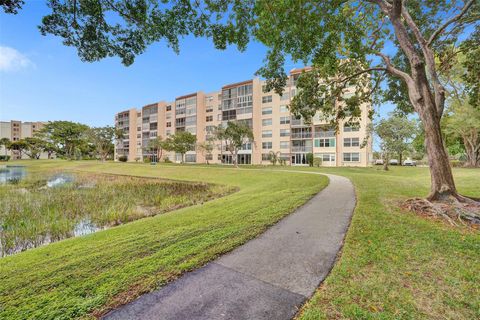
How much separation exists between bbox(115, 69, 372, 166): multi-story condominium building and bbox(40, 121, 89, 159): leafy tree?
873 inches

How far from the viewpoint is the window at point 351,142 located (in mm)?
41416

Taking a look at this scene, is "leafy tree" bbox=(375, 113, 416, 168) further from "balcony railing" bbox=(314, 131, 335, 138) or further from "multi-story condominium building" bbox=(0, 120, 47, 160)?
"multi-story condominium building" bbox=(0, 120, 47, 160)

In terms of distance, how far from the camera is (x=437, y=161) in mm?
7988

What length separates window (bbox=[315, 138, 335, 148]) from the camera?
1716 inches

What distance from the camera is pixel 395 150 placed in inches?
1143

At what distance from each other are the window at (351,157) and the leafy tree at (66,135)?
7594 cm

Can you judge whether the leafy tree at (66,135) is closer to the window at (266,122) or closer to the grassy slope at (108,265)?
the window at (266,122)

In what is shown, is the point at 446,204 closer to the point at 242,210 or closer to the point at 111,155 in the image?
the point at 242,210

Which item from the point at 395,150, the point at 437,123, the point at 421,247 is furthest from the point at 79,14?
the point at 395,150

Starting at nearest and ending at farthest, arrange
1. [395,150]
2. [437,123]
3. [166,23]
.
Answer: [166,23] → [437,123] → [395,150]

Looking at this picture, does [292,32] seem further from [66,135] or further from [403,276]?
[66,135]

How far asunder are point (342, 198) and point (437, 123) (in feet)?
14.6

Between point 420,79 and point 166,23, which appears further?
point 420,79

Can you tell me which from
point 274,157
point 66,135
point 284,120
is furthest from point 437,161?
point 66,135
